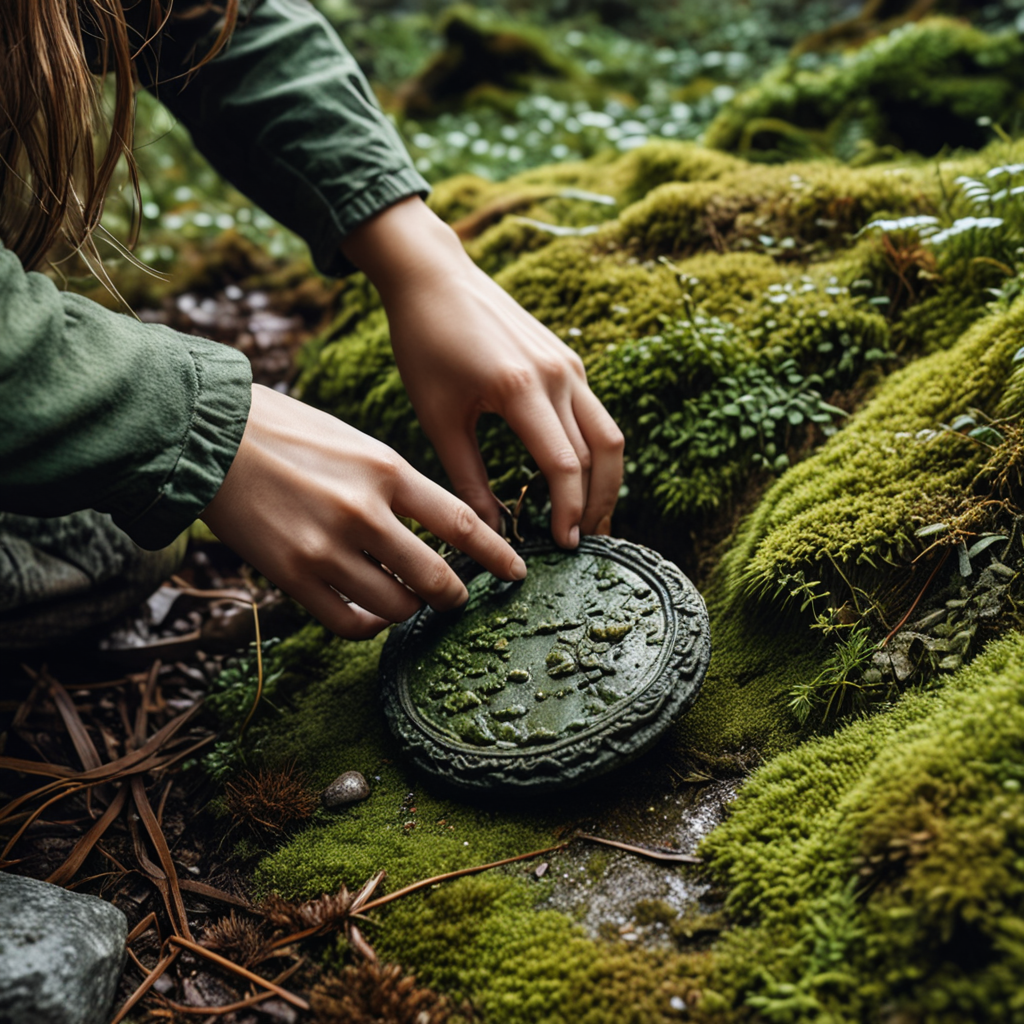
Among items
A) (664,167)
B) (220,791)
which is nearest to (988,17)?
(664,167)

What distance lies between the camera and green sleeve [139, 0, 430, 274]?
2.70 meters

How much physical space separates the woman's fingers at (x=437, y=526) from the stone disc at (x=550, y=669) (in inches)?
9.7

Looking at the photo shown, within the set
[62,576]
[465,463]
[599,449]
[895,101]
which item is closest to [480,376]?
[465,463]

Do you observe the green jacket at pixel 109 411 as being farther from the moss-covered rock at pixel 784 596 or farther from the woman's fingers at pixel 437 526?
the moss-covered rock at pixel 784 596

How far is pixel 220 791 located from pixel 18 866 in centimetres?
55

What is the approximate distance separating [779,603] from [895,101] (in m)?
3.88

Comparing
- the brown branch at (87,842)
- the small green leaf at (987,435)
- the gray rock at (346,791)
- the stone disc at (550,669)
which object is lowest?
the brown branch at (87,842)

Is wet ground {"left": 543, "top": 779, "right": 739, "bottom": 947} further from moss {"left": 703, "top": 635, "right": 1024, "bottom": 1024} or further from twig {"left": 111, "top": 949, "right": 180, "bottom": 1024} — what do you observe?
twig {"left": 111, "top": 949, "right": 180, "bottom": 1024}

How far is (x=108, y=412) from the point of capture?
5.45 ft

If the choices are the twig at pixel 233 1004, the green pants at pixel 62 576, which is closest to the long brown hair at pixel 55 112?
the green pants at pixel 62 576

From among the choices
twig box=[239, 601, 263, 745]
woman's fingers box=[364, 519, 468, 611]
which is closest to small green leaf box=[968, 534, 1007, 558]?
woman's fingers box=[364, 519, 468, 611]

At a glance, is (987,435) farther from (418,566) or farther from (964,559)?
(418,566)

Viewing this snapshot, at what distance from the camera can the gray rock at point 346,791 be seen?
2.10 meters

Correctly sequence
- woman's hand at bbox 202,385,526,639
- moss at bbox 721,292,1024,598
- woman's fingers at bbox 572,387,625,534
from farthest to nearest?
woman's fingers at bbox 572,387,625,534
moss at bbox 721,292,1024,598
woman's hand at bbox 202,385,526,639
